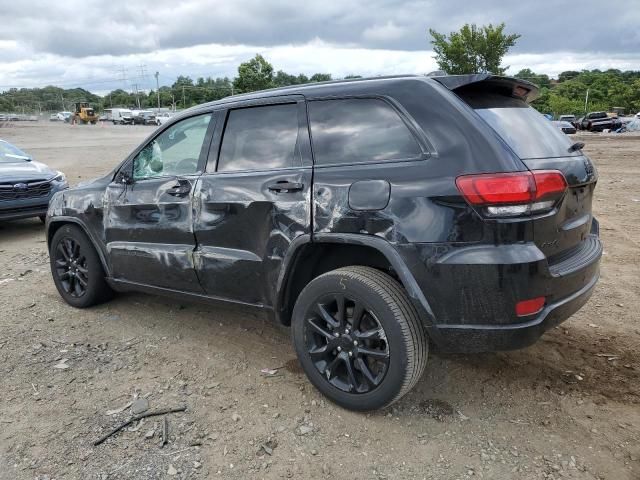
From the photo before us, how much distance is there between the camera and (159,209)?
150 inches

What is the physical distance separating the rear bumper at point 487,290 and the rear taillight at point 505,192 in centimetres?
17

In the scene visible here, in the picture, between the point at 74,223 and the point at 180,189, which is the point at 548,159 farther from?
the point at 74,223

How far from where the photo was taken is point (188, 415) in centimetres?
308

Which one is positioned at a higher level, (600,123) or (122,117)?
(122,117)

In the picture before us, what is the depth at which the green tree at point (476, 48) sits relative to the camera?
38438mm

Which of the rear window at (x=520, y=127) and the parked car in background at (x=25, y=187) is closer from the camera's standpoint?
the rear window at (x=520, y=127)

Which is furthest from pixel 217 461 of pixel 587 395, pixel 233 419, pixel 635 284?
pixel 635 284

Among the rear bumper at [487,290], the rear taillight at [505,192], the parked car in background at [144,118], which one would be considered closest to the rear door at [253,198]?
the rear bumper at [487,290]

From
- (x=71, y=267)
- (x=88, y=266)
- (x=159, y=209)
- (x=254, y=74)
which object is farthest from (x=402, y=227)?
(x=254, y=74)

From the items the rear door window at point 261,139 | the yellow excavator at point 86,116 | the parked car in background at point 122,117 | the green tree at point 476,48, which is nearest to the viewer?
the rear door window at point 261,139

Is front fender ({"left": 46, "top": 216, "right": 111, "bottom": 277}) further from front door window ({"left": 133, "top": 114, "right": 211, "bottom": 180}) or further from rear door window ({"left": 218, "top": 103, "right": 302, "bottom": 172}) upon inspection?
rear door window ({"left": 218, "top": 103, "right": 302, "bottom": 172})

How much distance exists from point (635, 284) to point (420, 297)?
10.6ft

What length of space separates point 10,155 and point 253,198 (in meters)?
7.63

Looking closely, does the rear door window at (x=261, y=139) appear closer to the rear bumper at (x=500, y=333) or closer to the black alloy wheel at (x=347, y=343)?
the black alloy wheel at (x=347, y=343)
